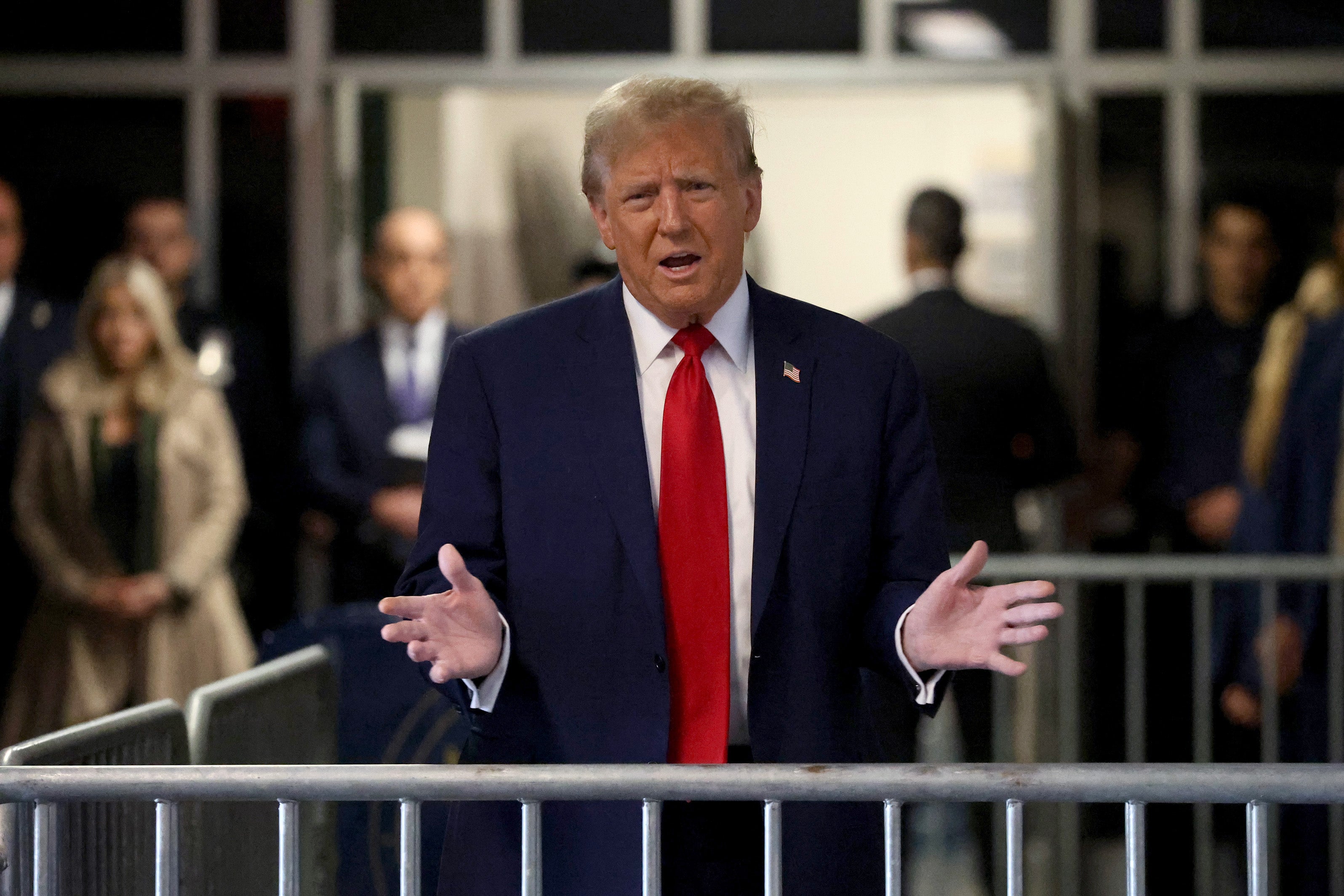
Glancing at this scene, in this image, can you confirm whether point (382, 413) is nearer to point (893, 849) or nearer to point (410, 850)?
point (410, 850)

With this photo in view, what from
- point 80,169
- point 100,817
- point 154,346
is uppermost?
point 80,169

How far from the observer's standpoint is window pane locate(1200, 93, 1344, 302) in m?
6.82

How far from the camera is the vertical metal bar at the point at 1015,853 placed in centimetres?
187

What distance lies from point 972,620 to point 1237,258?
5008 mm

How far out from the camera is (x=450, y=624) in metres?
2.13

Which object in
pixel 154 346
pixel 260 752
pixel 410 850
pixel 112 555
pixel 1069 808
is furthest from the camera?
pixel 112 555

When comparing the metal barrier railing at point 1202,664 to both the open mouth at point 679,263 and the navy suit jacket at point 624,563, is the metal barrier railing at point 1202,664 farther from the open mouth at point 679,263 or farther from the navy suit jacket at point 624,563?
the open mouth at point 679,263

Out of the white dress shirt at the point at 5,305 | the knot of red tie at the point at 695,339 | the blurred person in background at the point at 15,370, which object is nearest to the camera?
the knot of red tie at the point at 695,339

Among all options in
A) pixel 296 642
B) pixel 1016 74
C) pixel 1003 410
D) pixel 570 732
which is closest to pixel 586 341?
pixel 570 732

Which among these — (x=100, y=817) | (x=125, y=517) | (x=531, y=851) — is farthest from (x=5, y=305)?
(x=531, y=851)

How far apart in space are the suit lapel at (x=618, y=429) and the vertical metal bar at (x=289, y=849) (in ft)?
1.80

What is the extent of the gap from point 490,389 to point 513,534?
0.20 metres

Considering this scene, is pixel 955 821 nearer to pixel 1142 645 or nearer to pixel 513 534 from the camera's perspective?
pixel 1142 645

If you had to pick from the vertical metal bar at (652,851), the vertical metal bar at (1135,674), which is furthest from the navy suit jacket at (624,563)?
the vertical metal bar at (1135,674)
